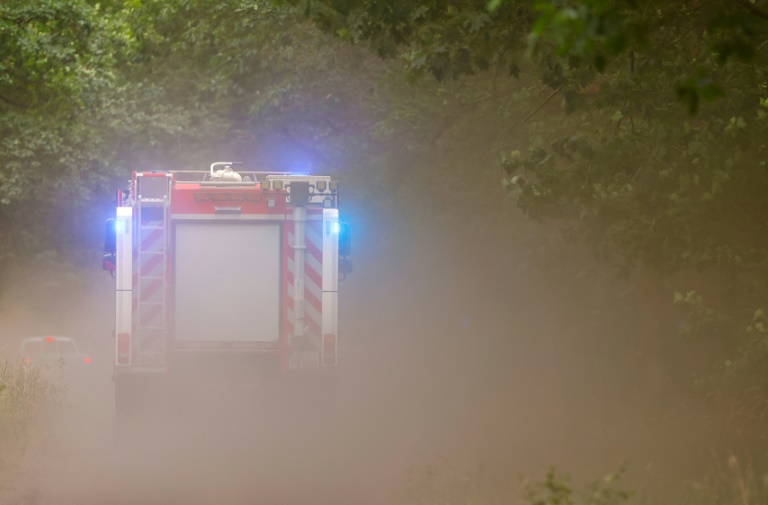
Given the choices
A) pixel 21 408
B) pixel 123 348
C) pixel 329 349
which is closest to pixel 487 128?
pixel 329 349

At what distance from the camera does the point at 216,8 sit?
62.2ft

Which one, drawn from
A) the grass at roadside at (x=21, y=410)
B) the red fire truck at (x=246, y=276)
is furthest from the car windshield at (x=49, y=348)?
the red fire truck at (x=246, y=276)

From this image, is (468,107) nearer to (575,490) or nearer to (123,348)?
(123,348)

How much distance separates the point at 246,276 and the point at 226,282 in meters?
0.25

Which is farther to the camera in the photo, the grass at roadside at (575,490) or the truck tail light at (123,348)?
the truck tail light at (123,348)

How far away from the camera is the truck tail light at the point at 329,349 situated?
1448 cm

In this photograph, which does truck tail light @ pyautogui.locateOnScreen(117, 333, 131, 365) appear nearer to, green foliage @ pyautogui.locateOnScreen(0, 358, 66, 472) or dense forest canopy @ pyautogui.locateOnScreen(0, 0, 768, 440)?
green foliage @ pyautogui.locateOnScreen(0, 358, 66, 472)

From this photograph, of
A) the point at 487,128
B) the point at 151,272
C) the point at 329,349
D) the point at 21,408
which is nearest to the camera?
the point at 21,408

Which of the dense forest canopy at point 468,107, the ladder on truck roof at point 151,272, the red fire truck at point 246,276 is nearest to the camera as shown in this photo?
the dense forest canopy at point 468,107

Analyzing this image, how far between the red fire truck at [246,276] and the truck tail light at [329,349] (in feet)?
0.04

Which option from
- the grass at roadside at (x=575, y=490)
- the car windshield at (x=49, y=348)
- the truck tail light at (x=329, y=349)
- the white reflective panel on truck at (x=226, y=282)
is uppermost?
the white reflective panel on truck at (x=226, y=282)

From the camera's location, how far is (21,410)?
45.6 ft

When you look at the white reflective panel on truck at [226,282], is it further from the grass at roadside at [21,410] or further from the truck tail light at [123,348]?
the grass at roadside at [21,410]

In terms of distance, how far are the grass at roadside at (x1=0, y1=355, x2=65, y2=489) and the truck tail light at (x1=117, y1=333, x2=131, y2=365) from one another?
117cm
